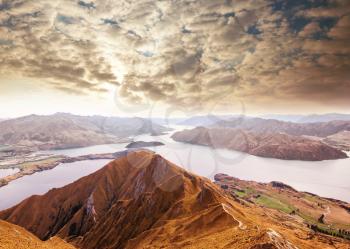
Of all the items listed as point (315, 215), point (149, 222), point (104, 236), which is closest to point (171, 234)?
point (149, 222)

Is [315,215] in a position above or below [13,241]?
below

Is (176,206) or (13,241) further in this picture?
(176,206)

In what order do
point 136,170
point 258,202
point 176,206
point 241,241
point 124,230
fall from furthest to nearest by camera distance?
point 258,202 < point 136,170 < point 124,230 < point 176,206 < point 241,241

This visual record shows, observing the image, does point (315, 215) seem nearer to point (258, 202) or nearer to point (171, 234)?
point (258, 202)

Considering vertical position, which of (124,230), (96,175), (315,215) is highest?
(96,175)

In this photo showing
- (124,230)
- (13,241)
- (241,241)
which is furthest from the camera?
(124,230)

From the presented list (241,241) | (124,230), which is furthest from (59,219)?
(241,241)
